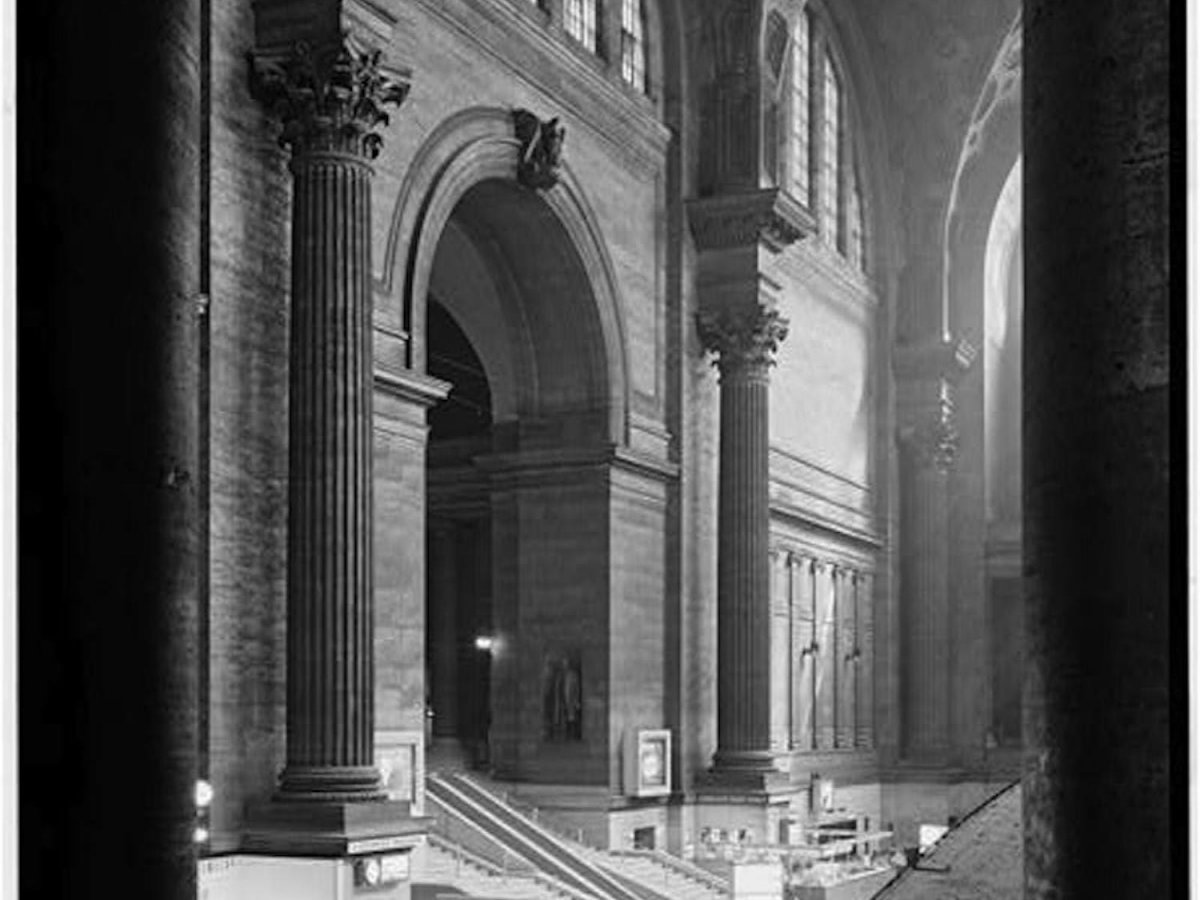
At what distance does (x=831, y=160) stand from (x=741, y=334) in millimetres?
7628

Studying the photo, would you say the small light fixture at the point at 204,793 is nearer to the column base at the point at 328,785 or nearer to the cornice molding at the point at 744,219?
the column base at the point at 328,785

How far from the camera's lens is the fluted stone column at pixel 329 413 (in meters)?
17.7

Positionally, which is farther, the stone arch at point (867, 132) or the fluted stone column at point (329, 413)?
the stone arch at point (867, 132)

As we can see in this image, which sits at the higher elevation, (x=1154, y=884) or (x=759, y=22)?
(x=759, y=22)

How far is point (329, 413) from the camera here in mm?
17891

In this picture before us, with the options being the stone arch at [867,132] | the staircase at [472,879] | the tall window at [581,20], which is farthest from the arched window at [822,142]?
the staircase at [472,879]

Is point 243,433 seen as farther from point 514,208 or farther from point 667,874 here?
point 667,874

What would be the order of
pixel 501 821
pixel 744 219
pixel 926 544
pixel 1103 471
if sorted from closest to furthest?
pixel 1103 471 → pixel 501 821 → pixel 744 219 → pixel 926 544

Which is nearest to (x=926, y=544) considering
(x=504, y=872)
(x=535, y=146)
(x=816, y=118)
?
(x=816, y=118)

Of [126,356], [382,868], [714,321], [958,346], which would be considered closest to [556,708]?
[714,321]

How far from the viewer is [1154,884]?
4.18 meters

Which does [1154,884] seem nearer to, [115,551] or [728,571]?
[115,551]

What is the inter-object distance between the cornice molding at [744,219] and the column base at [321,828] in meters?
11.8

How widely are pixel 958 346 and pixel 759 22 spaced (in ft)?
34.5
